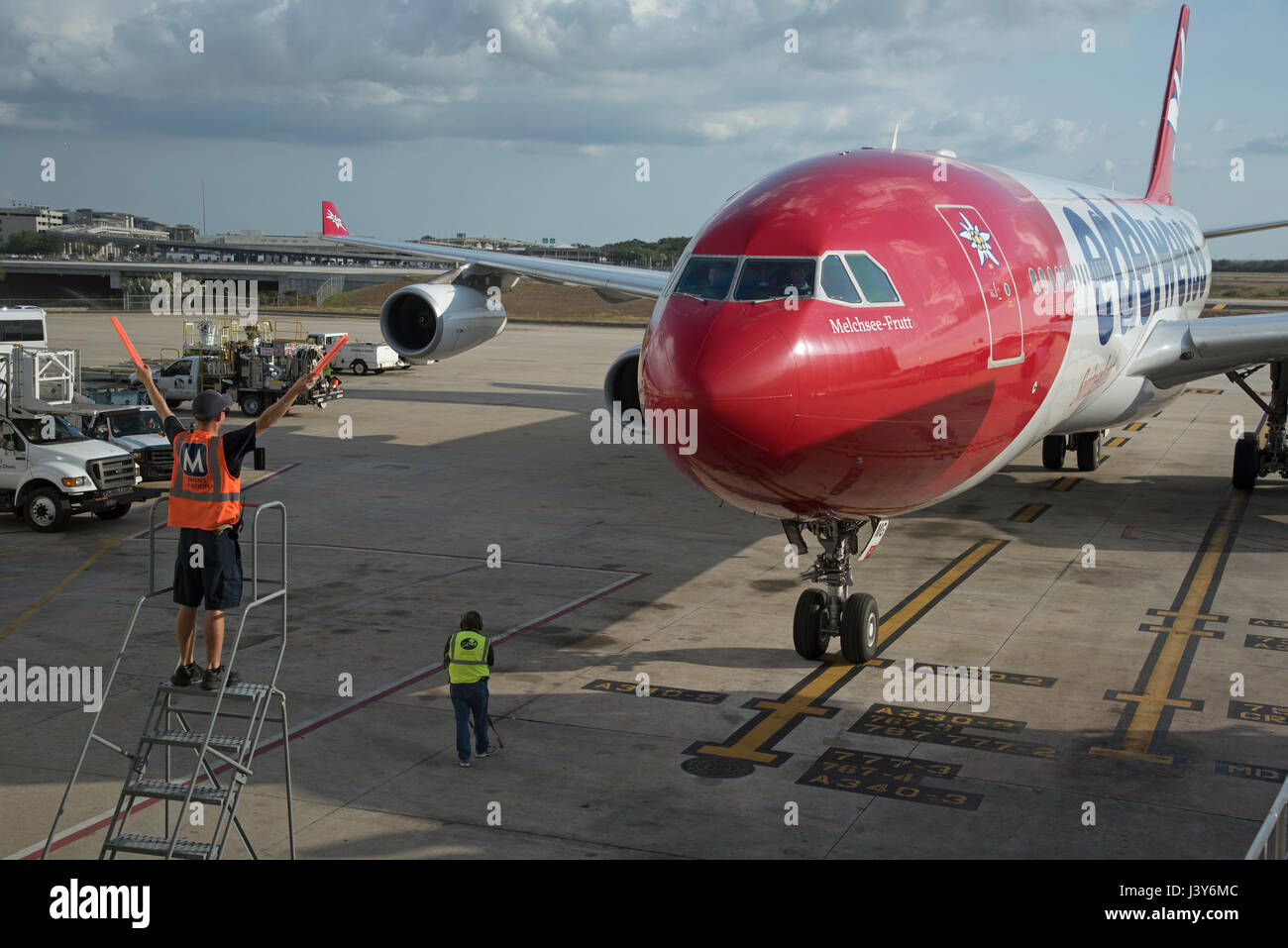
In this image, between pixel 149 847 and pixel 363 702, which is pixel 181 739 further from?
pixel 363 702

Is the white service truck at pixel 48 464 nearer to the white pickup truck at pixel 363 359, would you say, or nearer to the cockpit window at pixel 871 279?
the cockpit window at pixel 871 279

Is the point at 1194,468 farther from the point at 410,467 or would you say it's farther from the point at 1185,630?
the point at 410,467

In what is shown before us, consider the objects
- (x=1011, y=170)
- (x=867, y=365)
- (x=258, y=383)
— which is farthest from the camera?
(x=258, y=383)

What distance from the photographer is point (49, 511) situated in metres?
21.8

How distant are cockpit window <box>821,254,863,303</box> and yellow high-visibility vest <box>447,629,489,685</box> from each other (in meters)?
4.52

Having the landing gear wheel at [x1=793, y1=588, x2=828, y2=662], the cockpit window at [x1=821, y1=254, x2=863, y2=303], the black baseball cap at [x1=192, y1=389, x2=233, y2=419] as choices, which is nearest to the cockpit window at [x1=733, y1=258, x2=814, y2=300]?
the cockpit window at [x1=821, y1=254, x2=863, y2=303]

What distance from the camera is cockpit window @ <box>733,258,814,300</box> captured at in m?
11.7

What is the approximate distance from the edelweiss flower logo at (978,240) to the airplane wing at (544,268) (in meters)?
12.6

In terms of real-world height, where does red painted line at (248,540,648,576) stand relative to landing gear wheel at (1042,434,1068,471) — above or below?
below

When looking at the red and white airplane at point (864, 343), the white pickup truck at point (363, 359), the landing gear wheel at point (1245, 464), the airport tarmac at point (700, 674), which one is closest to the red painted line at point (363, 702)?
the airport tarmac at point (700, 674)

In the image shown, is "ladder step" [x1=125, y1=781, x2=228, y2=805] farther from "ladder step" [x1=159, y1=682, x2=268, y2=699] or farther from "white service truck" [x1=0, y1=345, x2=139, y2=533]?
"white service truck" [x1=0, y1=345, x2=139, y2=533]

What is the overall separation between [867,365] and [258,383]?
2921 centimetres
